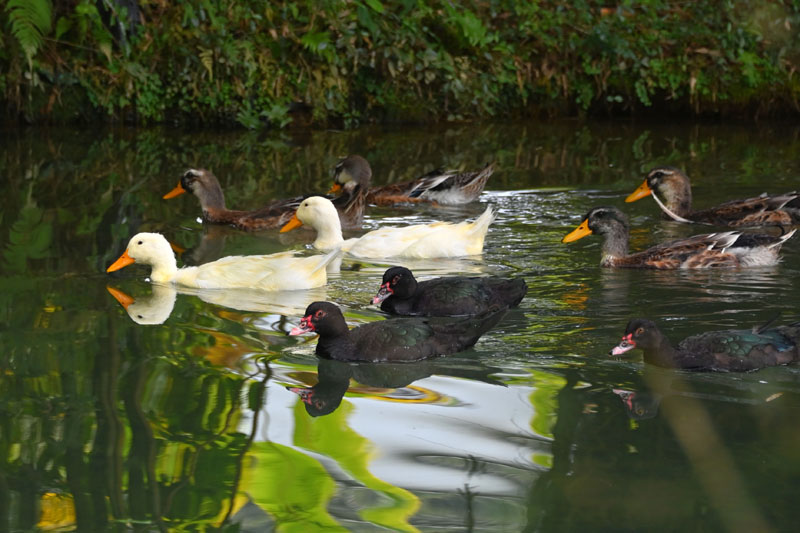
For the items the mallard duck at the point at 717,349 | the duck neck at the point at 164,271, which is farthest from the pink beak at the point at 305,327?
the duck neck at the point at 164,271

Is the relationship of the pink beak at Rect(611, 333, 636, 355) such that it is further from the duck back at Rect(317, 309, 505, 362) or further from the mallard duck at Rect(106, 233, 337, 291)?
the mallard duck at Rect(106, 233, 337, 291)

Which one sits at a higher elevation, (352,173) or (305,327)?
(352,173)

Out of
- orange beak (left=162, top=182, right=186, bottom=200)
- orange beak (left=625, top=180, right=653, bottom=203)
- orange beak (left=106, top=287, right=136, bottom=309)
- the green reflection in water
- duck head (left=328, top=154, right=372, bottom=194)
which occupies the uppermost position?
duck head (left=328, top=154, right=372, bottom=194)

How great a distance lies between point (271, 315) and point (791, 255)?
13.9 feet

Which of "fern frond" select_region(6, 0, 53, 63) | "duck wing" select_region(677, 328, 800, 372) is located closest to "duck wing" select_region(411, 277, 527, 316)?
"duck wing" select_region(677, 328, 800, 372)

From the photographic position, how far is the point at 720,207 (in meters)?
10.9

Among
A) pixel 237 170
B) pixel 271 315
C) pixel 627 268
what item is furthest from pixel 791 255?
pixel 237 170

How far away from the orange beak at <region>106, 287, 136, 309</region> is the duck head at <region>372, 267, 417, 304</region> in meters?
1.72

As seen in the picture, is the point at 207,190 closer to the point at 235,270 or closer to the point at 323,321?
the point at 235,270

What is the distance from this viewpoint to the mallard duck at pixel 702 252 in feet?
28.8

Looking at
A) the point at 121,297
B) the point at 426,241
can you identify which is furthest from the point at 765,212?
the point at 121,297

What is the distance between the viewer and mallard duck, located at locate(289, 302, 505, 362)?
6445 millimetres

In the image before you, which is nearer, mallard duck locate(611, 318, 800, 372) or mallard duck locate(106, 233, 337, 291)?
mallard duck locate(611, 318, 800, 372)

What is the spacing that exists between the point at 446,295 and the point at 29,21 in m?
11.5
